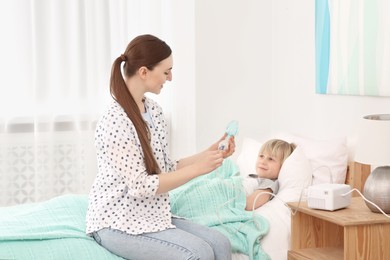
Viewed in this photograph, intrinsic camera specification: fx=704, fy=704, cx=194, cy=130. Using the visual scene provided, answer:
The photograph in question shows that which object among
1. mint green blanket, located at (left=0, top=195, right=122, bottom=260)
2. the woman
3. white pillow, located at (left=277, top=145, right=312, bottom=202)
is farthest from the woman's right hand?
white pillow, located at (left=277, top=145, right=312, bottom=202)

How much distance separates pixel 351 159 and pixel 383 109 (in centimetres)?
27

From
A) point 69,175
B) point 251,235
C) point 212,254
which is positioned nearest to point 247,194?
point 251,235

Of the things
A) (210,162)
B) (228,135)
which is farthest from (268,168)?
(210,162)

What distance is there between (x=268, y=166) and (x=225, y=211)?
39 cm

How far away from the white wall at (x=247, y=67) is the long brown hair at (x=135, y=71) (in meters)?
1.40

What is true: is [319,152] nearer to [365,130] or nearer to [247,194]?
[247,194]

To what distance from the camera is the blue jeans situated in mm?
2279

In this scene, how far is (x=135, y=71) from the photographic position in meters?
2.47

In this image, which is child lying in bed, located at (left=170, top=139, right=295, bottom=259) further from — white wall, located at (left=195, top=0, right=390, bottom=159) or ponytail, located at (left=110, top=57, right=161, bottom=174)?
white wall, located at (left=195, top=0, right=390, bottom=159)

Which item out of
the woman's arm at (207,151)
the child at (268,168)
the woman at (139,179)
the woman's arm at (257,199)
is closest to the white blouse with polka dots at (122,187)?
the woman at (139,179)

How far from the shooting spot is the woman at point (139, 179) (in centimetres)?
232

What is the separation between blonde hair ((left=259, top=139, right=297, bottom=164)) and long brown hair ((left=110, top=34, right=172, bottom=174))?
76 cm

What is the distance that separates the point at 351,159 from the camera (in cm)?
305

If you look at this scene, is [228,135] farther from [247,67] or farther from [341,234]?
[247,67]
